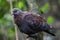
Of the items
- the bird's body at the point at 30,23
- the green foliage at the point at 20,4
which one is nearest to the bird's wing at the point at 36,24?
the bird's body at the point at 30,23

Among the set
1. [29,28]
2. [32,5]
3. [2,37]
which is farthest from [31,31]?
[2,37]

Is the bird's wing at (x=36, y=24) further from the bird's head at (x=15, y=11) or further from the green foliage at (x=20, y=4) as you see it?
the green foliage at (x=20, y=4)

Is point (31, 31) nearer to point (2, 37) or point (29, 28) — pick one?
point (29, 28)

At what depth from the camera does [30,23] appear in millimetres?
2568

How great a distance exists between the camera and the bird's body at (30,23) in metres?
2.56

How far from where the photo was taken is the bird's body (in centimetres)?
256

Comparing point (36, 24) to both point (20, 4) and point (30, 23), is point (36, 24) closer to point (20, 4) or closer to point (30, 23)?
point (30, 23)

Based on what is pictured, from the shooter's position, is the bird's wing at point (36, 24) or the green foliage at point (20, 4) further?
the green foliage at point (20, 4)

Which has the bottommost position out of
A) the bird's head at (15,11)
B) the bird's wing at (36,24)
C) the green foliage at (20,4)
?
the bird's wing at (36,24)

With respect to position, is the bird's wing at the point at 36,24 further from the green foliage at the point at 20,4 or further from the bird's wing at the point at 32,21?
the green foliage at the point at 20,4

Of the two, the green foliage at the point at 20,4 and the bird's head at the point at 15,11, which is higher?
the green foliage at the point at 20,4

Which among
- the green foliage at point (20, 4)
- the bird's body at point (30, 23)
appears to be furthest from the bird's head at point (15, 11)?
the green foliage at point (20, 4)

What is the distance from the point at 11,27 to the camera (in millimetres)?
3959

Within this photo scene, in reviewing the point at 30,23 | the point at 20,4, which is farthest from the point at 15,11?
the point at 20,4
